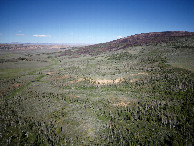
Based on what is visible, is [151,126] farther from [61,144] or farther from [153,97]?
[61,144]

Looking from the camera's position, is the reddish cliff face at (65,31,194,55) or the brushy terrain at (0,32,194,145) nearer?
the brushy terrain at (0,32,194,145)

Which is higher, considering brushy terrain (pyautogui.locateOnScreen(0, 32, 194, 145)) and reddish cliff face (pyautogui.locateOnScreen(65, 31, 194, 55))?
reddish cliff face (pyautogui.locateOnScreen(65, 31, 194, 55))

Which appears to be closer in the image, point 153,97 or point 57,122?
point 57,122

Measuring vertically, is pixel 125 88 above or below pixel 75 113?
above

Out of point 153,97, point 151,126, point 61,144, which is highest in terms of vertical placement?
point 153,97

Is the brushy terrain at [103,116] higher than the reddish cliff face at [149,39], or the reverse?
the reddish cliff face at [149,39]

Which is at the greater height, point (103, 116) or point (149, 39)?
point (149, 39)

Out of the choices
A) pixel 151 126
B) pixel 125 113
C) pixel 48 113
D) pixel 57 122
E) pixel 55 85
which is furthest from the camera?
pixel 55 85

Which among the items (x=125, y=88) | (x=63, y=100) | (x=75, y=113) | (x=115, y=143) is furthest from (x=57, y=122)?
(x=125, y=88)

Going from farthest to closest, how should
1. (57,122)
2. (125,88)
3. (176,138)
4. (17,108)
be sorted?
1. (125,88)
2. (17,108)
3. (57,122)
4. (176,138)

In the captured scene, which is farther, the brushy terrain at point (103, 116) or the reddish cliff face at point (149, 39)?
the reddish cliff face at point (149, 39)

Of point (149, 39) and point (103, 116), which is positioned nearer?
point (103, 116)
